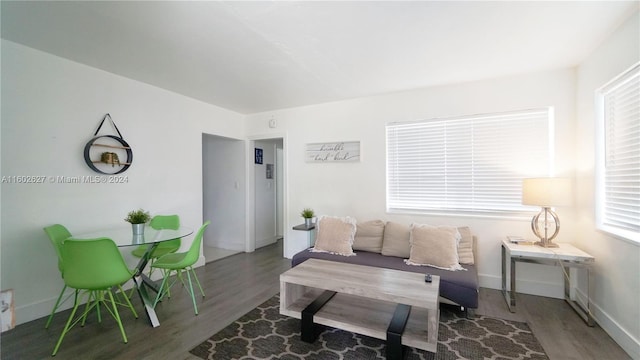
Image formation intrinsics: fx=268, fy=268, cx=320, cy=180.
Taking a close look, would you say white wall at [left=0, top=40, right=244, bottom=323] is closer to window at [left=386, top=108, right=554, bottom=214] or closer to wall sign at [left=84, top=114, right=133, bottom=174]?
wall sign at [left=84, top=114, right=133, bottom=174]

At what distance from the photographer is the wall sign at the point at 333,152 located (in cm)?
401

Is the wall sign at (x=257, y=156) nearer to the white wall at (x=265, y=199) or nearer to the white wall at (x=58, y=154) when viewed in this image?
the white wall at (x=265, y=199)

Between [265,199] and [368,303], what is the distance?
3.47 meters

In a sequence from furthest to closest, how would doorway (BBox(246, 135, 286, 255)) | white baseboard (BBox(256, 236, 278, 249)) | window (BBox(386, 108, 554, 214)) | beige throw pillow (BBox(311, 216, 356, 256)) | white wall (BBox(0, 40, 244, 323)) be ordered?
1. white baseboard (BBox(256, 236, 278, 249))
2. doorway (BBox(246, 135, 286, 255))
3. beige throw pillow (BBox(311, 216, 356, 256))
4. window (BBox(386, 108, 554, 214))
5. white wall (BBox(0, 40, 244, 323))

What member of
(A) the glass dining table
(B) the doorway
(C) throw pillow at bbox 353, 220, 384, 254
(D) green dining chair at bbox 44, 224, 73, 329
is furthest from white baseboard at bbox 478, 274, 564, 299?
(D) green dining chair at bbox 44, 224, 73, 329

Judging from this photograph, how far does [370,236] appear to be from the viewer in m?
3.52

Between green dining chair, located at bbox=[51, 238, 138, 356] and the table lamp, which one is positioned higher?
the table lamp

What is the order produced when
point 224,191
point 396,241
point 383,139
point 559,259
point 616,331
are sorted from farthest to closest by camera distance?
point 224,191, point 383,139, point 396,241, point 559,259, point 616,331

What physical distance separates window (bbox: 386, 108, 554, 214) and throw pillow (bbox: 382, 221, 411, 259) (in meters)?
0.45

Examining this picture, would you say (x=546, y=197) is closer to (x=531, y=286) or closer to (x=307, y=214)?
(x=531, y=286)

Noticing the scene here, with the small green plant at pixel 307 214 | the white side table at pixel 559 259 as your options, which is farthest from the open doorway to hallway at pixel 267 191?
the white side table at pixel 559 259

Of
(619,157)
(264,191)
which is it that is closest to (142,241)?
(264,191)

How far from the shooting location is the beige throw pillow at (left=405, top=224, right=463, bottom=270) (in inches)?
112

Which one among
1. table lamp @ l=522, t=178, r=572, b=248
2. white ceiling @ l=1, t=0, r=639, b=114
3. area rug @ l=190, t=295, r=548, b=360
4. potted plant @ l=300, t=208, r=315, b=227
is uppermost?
white ceiling @ l=1, t=0, r=639, b=114
